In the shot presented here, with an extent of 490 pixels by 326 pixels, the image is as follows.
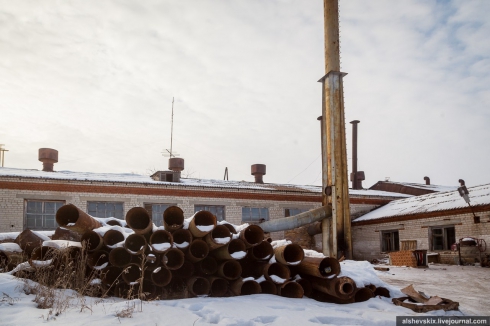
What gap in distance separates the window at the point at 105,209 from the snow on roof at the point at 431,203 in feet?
42.4

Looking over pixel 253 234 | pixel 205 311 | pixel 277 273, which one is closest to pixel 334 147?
pixel 253 234

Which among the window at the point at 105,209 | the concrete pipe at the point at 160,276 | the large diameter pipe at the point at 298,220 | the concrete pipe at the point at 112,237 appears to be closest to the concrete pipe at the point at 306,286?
the concrete pipe at the point at 160,276

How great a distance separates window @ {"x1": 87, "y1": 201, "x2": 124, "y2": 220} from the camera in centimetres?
1805

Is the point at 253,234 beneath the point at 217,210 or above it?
beneath

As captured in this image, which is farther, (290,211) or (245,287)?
(290,211)

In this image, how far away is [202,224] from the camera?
6.81 meters

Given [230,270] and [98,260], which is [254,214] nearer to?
[230,270]

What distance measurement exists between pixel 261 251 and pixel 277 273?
1.59ft

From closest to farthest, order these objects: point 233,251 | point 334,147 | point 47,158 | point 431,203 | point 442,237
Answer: point 233,251
point 334,147
point 442,237
point 431,203
point 47,158

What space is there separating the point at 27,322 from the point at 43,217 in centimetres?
1412

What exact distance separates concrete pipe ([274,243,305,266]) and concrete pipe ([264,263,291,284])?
107mm

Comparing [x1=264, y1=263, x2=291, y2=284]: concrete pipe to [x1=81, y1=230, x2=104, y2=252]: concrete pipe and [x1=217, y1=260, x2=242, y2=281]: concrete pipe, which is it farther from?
[x1=81, y1=230, x2=104, y2=252]: concrete pipe

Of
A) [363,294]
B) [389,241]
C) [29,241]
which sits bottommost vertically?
[389,241]

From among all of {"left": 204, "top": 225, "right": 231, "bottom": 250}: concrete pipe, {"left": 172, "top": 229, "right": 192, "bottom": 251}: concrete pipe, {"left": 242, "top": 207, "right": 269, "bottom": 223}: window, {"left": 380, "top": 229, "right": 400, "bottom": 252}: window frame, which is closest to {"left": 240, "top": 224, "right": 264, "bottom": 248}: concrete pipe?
{"left": 204, "top": 225, "right": 231, "bottom": 250}: concrete pipe
